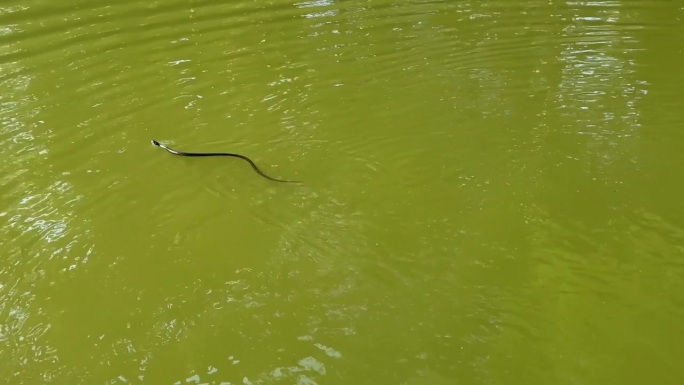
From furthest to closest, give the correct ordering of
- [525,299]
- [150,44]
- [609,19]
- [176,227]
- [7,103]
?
1. [609,19]
2. [150,44]
3. [7,103]
4. [176,227]
5. [525,299]

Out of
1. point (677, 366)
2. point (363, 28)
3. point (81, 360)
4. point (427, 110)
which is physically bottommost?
point (677, 366)

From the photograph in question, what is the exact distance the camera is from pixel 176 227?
111 inches

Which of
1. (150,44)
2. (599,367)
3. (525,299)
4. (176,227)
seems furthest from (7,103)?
(599,367)

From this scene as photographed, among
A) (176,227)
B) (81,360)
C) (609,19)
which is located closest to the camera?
(81,360)

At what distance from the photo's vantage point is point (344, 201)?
2.96 metres

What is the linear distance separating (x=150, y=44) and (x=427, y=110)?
182cm

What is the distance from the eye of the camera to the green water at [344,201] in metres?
2.36

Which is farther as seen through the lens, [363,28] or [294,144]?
[363,28]

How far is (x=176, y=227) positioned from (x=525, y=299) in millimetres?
1444

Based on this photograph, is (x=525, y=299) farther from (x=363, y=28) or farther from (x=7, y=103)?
(x=7, y=103)

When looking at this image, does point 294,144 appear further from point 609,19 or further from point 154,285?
point 609,19

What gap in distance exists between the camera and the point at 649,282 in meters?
2.61

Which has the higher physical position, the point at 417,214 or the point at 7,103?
the point at 7,103

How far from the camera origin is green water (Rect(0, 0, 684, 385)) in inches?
92.7
